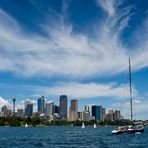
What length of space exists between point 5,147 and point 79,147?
20.6 meters

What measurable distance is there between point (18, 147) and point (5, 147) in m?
3.71

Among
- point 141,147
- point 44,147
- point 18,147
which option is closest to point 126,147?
point 141,147

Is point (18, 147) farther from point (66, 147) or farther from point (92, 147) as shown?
point (92, 147)

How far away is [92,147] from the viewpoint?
11100cm

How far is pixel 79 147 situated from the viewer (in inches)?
4328

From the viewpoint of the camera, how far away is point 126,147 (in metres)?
113

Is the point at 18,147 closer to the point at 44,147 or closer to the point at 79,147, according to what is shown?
the point at 44,147

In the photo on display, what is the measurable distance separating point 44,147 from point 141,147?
27.9 m

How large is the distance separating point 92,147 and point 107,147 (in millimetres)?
5235

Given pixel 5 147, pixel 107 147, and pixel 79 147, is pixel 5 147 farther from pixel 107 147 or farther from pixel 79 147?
pixel 107 147

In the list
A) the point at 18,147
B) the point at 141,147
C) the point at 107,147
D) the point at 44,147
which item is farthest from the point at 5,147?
the point at 141,147

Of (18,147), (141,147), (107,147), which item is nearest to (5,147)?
(18,147)

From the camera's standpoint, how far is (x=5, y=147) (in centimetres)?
11031

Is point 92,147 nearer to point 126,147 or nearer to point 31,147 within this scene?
point 126,147
